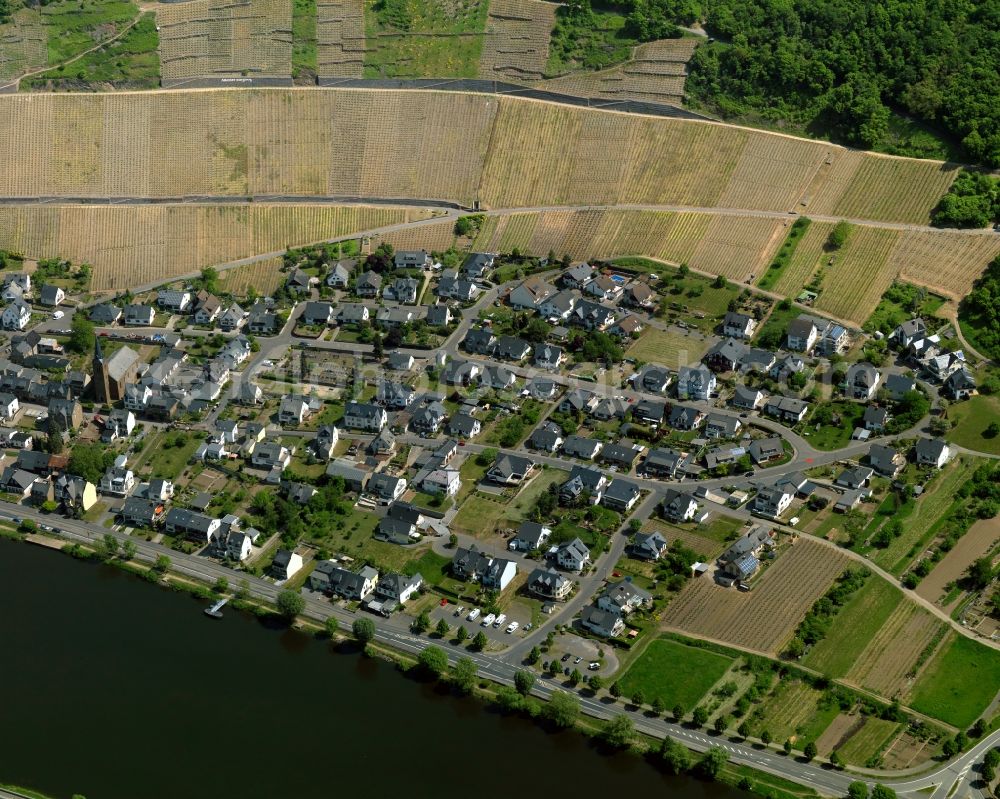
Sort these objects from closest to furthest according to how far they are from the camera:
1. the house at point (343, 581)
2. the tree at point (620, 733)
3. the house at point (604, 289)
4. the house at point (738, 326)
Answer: the tree at point (620, 733) → the house at point (343, 581) → the house at point (738, 326) → the house at point (604, 289)

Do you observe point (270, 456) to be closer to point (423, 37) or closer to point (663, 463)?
point (663, 463)

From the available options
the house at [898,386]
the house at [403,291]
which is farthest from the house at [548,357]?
the house at [898,386]

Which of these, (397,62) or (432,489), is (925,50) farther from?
(432,489)

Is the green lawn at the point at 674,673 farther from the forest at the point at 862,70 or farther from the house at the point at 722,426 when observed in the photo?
the forest at the point at 862,70

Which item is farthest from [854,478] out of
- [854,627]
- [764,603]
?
[854,627]

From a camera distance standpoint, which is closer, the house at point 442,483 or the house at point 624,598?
the house at point 624,598

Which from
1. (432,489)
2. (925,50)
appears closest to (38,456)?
(432,489)
